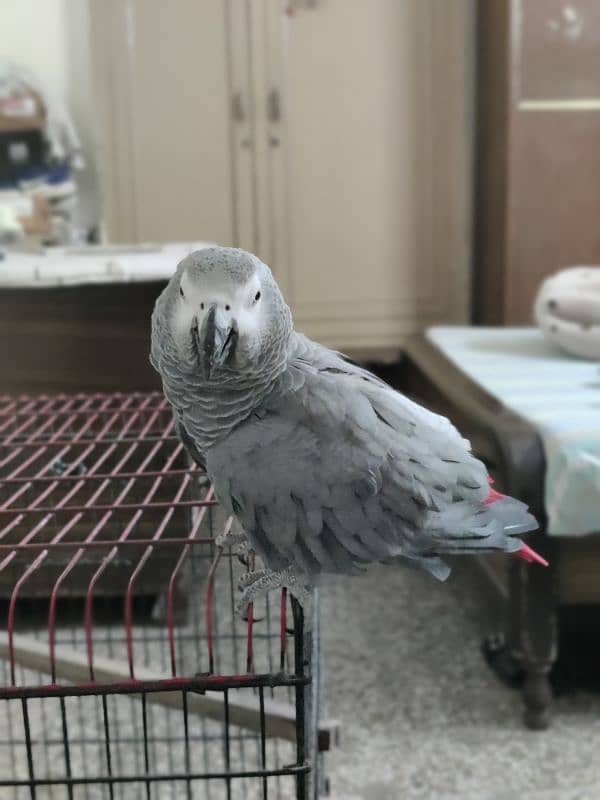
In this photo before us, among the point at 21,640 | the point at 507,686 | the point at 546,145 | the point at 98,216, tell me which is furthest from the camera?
the point at 98,216

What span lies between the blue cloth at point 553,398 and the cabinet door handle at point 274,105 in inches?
28.4

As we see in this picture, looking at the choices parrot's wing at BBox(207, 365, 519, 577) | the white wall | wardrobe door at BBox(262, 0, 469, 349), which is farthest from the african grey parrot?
the white wall

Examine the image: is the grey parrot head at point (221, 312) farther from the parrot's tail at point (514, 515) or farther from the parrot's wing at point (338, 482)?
the parrot's tail at point (514, 515)

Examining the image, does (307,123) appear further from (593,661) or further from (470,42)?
(593,661)

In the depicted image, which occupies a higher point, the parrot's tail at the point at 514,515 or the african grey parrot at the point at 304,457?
the african grey parrot at the point at 304,457

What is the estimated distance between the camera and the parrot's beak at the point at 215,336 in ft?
2.16

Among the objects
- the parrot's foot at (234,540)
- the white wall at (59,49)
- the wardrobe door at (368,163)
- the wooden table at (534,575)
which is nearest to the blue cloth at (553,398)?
the wooden table at (534,575)

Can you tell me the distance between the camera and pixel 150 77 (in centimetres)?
226

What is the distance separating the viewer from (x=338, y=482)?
76 centimetres

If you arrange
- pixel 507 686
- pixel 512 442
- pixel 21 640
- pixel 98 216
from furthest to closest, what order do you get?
pixel 98 216, pixel 507 686, pixel 512 442, pixel 21 640

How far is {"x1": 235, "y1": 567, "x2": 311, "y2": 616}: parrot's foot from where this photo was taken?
80 centimetres

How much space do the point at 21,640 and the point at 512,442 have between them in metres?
0.75

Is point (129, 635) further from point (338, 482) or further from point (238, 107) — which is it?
point (238, 107)

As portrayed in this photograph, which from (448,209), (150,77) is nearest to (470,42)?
(448,209)
